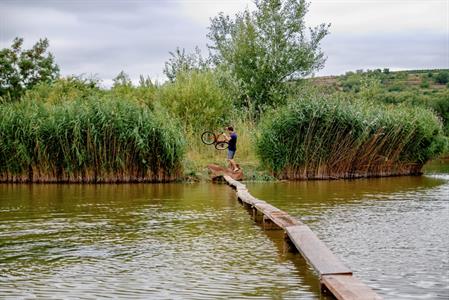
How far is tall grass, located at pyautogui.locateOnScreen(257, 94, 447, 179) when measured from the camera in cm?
2642

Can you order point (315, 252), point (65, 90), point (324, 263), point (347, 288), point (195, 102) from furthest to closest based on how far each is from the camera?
point (65, 90) → point (195, 102) → point (315, 252) → point (324, 263) → point (347, 288)

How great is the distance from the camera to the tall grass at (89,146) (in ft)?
78.8

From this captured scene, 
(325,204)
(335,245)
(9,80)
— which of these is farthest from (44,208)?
(9,80)

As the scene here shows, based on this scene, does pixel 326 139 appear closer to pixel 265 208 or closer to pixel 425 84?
pixel 265 208

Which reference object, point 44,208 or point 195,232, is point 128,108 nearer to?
point 44,208

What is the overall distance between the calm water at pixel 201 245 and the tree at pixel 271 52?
22.7 metres

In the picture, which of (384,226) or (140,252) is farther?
(384,226)

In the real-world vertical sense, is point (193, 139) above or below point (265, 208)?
above

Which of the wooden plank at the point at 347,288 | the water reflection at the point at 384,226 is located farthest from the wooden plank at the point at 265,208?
the wooden plank at the point at 347,288

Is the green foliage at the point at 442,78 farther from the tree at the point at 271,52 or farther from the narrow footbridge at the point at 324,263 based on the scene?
the narrow footbridge at the point at 324,263

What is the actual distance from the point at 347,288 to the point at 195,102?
25.4m

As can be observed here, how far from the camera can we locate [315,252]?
8836 millimetres

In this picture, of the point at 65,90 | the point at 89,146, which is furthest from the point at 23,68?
the point at 89,146

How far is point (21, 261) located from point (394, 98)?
60149mm
